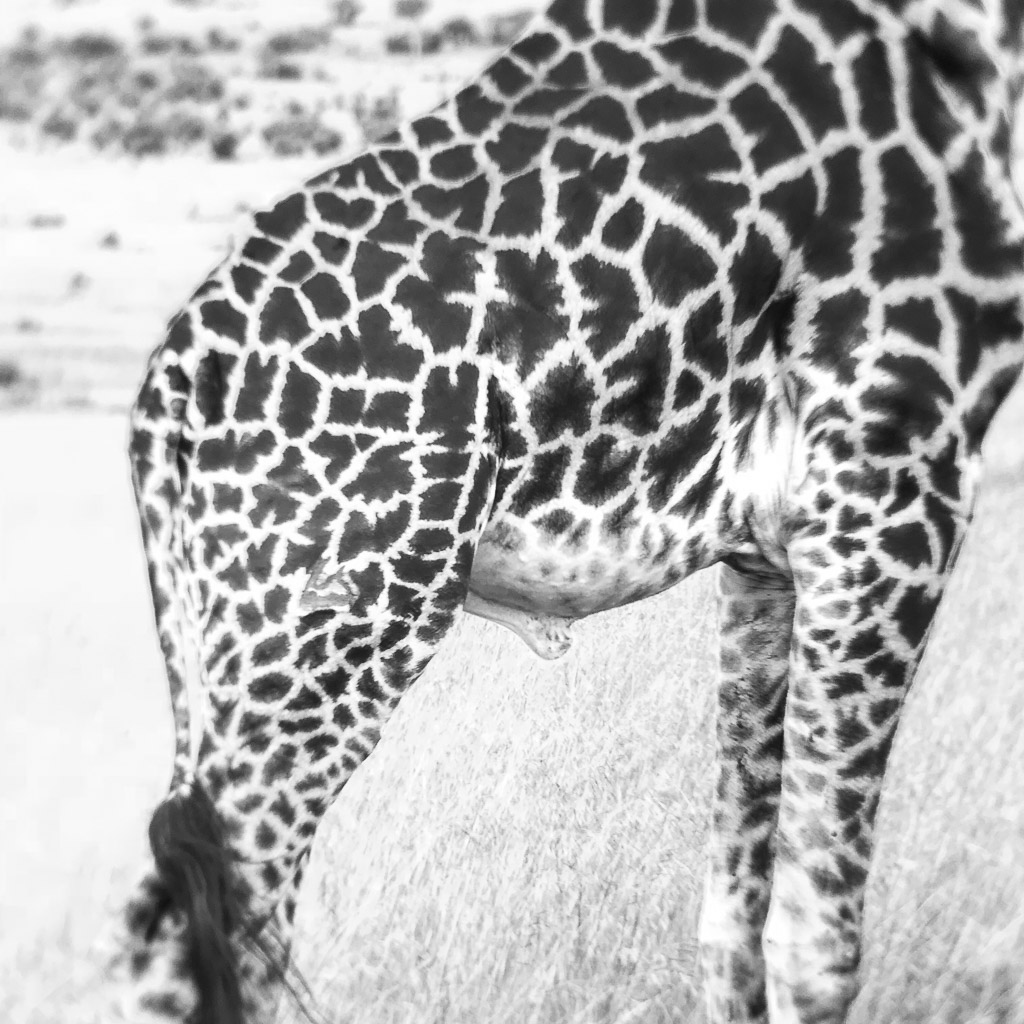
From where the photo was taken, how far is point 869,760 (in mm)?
2586

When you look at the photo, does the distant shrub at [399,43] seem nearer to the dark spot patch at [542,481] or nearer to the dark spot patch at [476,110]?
the dark spot patch at [476,110]

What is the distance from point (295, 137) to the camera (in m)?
7.33

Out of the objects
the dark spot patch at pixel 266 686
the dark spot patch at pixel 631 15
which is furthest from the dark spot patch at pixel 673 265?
the dark spot patch at pixel 266 686

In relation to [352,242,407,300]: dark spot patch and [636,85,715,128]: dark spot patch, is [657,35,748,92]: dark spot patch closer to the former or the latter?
[636,85,715,128]: dark spot patch

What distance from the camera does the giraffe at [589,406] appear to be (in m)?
2.21

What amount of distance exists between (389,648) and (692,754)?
2.03m

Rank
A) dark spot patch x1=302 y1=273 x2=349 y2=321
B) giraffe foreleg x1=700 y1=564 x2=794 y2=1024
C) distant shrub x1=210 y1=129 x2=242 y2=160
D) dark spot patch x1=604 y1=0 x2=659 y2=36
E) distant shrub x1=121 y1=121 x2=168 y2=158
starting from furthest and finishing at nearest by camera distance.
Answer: distant shrub x1=210 y1=129 x2=242 y2=160 < distant shrub x1=121 y1=121 x2=168 y2=158 < giraffe foreleg x1=700 y1=564 x2=794 y2=1024 < dark spot patch x1=604 y1=0 x2=659 y2=36 < dark spot patch x1=302 y1=273 x2=349 y2=321

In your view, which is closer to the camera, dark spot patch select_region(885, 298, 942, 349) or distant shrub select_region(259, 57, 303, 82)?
dark spot patch select_region(885, 298, 942, 349)

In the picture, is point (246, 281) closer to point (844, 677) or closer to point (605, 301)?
point (605, 301)

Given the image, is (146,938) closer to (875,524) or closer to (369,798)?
(875,524)

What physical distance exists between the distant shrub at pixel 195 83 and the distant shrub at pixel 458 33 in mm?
1194

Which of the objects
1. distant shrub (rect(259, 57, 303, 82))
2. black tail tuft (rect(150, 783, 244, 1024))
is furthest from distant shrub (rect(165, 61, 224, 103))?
black tail tuft (rect(150, 783, 244, 1024))

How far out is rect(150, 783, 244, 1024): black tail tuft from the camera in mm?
2131

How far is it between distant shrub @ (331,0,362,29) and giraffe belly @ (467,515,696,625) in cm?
528
